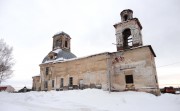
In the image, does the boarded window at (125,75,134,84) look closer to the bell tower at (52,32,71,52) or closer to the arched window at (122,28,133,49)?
the arched window at (122,28,133,49)

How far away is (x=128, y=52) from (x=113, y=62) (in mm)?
2475

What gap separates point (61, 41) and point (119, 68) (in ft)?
48.3

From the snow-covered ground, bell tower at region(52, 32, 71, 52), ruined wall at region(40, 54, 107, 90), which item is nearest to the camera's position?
the snow-covered ground

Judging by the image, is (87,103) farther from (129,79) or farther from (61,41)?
(61,41)

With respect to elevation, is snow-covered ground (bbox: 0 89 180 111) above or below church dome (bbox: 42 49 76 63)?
→ below

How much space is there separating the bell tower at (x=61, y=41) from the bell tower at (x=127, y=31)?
12247 mm

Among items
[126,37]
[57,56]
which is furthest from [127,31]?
[57,56]

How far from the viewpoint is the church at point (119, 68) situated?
725 inches

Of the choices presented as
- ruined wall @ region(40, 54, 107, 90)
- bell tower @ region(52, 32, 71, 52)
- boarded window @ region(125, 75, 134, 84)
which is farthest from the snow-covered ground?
bell tower @ region(52, 32, 71, 52)

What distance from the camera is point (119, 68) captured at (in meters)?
20.2

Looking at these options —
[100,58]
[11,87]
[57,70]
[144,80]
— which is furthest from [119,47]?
[11,87]

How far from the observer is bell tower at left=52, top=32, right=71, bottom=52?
3028cm

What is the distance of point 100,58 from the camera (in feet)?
69.9

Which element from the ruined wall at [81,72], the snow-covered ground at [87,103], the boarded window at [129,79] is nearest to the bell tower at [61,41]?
the ruined wall at [81,72]
